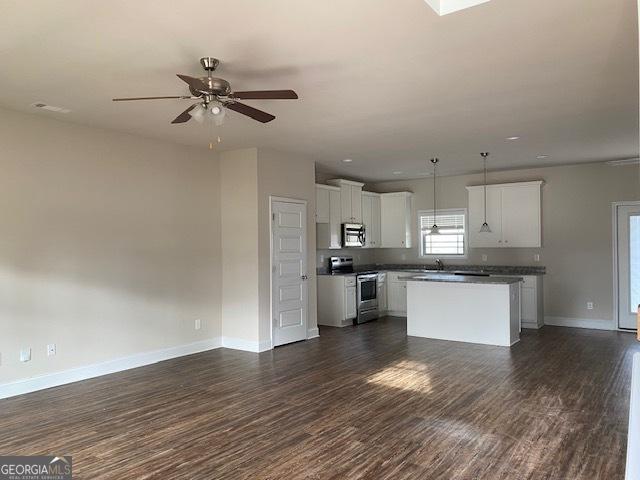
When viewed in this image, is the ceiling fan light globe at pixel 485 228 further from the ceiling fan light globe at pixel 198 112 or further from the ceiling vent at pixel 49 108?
the ceiling vent at pixel 49 108

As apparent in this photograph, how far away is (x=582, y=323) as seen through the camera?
7914 mm

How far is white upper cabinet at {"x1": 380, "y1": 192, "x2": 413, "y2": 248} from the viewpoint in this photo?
9.52 meters

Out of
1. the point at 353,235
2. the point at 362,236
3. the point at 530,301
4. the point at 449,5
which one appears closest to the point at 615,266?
the point at 530,301

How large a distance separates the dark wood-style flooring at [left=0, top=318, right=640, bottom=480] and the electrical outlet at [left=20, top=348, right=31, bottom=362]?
0.36 metres

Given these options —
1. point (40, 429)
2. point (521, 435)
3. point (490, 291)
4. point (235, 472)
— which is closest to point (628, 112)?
point (490, 291)

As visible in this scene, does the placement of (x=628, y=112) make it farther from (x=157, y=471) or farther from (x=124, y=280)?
(x=124, y=280)

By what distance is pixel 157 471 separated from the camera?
119 inches

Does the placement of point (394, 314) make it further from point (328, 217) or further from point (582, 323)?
point (582, 323)

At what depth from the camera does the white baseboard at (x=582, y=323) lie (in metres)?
7.71

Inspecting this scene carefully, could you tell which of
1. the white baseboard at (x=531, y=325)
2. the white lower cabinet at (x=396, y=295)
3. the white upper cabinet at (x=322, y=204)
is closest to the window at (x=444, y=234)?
the white lower cabinet at (x=396, y=295)

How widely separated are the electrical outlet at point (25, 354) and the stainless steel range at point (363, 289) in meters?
5.00

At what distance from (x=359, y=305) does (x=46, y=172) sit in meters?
5.37

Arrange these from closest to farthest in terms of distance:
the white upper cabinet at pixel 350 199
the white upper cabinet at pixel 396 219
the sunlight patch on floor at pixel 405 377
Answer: the sunlight patch on floor at pixel 405 377 → the white upper cabinet at pixel 350 199 → the white upper cabinet at pixel 396 219

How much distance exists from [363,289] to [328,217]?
148 centimetres
